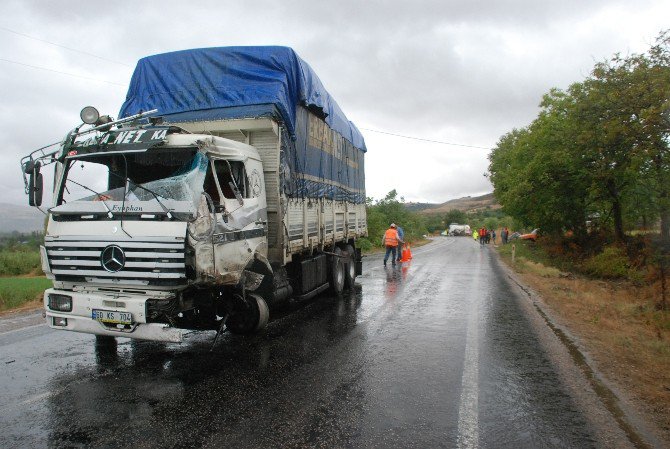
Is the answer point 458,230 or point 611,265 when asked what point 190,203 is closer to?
point 611,265

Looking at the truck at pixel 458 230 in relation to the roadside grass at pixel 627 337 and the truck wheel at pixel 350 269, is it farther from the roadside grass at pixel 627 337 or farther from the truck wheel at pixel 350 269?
the truck wheel at pixel 350 269

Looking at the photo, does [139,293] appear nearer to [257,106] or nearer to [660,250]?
[257,106]

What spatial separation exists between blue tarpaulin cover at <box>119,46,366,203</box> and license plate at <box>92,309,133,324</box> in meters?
3.09

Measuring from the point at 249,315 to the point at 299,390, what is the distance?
1.92m

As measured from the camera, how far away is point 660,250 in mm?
18078

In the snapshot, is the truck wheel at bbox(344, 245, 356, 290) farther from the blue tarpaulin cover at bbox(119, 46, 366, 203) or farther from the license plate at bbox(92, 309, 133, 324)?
the license plate at bbox(92, 309, 133, 324)

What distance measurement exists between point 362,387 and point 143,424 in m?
2.12

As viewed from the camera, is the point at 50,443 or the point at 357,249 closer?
the point at 50,443

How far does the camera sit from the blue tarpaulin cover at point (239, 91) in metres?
7.27

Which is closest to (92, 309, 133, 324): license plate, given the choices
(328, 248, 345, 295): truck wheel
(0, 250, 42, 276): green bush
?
(328, 248, 345, 295): truck wheel

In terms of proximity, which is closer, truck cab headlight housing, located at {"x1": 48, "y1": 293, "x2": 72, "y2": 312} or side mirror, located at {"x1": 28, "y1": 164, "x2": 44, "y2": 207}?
truck cab headlight housing, located at {"x1": 48, "y1": 293, "x2": 72, "y2": 312}

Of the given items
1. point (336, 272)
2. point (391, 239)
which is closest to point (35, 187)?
point (336, 272)

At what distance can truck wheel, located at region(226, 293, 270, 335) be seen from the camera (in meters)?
6.52

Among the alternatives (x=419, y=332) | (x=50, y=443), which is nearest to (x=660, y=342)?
(x=419, y=332)
